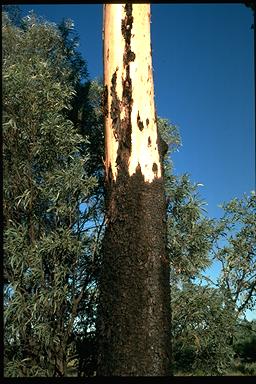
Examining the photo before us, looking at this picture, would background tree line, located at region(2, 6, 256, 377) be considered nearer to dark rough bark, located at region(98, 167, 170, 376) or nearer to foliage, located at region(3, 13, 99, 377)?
foliage, located at region(3, 13, 99, 377)

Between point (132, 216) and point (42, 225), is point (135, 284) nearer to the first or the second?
point (132, 216)

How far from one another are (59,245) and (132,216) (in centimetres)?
269

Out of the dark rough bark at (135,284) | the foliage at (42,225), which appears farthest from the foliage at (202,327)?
the dark rough bark at (135,284)

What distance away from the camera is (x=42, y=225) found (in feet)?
24.1

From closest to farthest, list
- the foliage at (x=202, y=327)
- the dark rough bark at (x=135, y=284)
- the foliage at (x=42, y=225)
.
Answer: the dark rough bark at (x=135, y=284), the foliage at (x=42, y=225), the foliage at (x=202, y=327)

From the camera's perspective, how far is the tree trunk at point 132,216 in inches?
159

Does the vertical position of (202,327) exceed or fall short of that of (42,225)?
it falls short

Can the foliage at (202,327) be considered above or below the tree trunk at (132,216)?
below

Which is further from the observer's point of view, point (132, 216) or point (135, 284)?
point (132, 216)

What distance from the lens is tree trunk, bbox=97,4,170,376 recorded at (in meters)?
4.04

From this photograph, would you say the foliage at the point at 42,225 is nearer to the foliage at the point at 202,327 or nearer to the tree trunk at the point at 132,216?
the foliage at the point at 202,327

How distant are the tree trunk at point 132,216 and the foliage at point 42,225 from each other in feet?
7.49

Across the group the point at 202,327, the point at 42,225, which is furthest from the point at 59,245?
the point at 202,327

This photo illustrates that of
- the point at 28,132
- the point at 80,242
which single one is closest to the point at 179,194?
the point at 80,242
